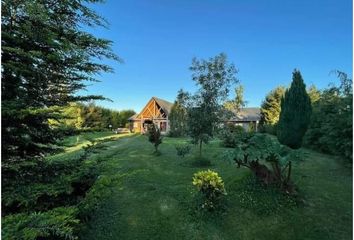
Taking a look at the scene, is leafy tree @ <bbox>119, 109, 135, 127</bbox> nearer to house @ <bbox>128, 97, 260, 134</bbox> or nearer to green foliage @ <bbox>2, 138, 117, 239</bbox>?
house @ <bbox>128, 97, 260, 134</bbox>

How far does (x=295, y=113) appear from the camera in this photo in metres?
11.9

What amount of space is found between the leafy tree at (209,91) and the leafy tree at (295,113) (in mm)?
3887

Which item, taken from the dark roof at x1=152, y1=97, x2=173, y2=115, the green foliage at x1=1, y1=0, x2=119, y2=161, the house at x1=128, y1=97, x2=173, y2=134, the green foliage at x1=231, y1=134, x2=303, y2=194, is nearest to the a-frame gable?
the house at x1=128, y1=97, x2=173, y2=134

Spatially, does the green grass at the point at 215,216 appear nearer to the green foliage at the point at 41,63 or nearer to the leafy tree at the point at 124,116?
the green foliage at the point at 41,63

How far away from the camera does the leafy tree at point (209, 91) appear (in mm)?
15250

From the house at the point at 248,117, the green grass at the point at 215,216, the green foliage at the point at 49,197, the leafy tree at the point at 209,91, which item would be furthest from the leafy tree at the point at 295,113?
the house at the point at 248,117

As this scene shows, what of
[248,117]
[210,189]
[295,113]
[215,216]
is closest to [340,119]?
[295,113]

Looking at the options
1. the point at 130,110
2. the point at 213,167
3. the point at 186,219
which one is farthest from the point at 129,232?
the point at 130,110

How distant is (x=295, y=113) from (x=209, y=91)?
4720 millimetres

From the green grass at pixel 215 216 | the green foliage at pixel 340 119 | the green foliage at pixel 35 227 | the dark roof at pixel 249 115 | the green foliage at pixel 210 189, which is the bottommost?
the green grass at pixel 215 216

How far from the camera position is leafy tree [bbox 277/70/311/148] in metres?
11.6

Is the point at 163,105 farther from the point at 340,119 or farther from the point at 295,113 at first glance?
the point at 340,119

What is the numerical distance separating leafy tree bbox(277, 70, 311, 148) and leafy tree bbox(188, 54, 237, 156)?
3.89 m

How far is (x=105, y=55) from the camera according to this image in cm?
478
